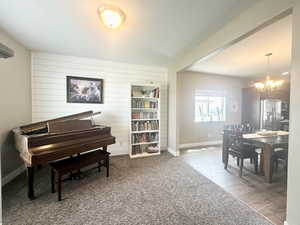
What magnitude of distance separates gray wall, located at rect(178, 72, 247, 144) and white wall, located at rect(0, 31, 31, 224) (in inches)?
156

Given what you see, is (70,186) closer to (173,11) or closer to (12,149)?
(12,149)

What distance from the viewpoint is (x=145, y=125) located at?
393 centimetres

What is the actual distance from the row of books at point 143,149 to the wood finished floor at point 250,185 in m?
0.84

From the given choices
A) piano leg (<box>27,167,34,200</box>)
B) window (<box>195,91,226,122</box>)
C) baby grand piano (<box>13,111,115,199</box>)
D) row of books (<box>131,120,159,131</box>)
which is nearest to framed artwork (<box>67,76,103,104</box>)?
baby grand piano (<box>13,111,115,199</box>)

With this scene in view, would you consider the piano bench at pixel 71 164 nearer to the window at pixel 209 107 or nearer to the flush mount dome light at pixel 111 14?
the flush mount dome light at pixel 111 14

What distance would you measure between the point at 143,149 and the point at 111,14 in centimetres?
329

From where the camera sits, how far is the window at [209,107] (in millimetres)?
4984

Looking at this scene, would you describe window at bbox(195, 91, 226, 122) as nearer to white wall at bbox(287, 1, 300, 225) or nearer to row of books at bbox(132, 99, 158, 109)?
row of books at bbox(132, 99, 158, 109)

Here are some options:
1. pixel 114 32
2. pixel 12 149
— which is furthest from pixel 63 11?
pixel 12 149

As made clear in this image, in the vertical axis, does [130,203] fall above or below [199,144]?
below

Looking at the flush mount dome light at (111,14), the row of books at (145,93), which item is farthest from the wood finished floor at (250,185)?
the flush mount dome light at (111,14)

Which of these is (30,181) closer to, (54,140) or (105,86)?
(54,140)

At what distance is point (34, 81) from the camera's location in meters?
3.22

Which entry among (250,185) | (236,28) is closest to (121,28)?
(236,28)
